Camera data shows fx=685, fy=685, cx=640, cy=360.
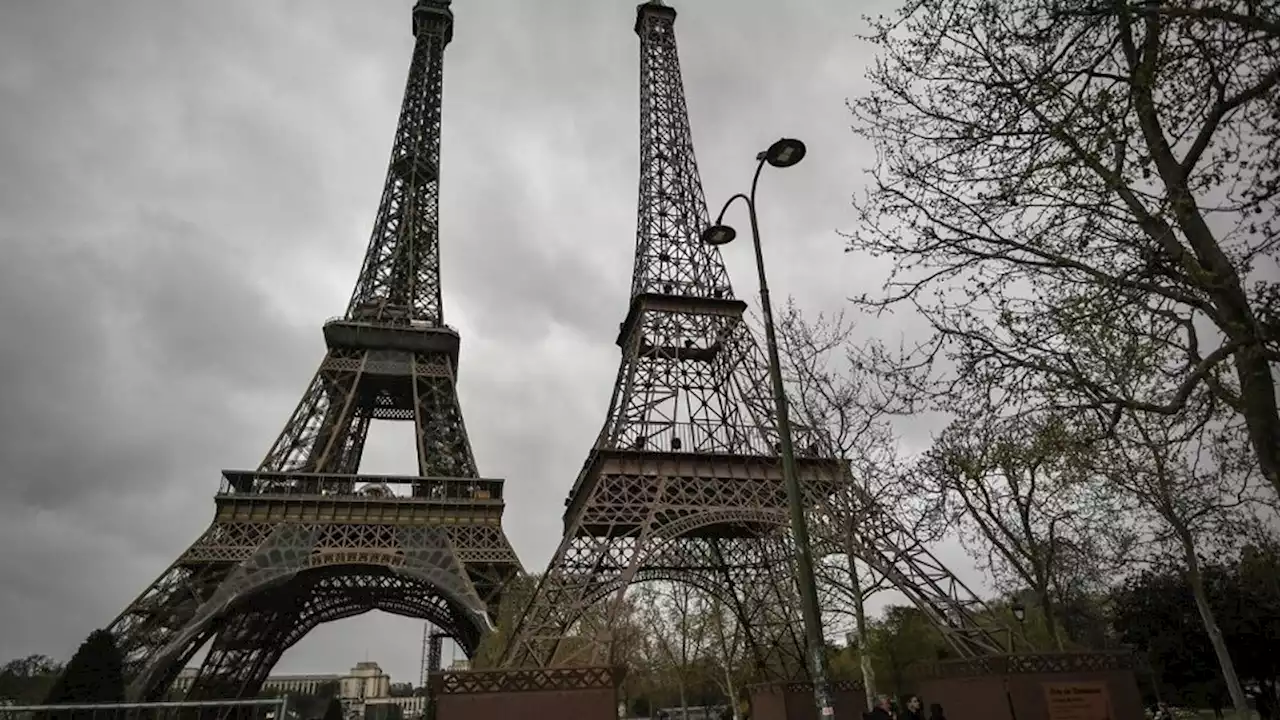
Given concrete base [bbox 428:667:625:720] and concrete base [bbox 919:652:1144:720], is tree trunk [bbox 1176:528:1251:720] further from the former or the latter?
concrete base [bbox 428:667:625:720]

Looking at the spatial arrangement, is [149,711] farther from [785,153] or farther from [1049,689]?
[785,153]

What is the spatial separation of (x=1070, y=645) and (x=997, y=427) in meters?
30.0

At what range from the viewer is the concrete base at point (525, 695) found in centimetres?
1479

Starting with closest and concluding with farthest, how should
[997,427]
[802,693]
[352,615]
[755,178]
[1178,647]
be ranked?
1. [997,427]
2. [755,178]
3. [802,693]
4. [1178,647]
5. [352,615]

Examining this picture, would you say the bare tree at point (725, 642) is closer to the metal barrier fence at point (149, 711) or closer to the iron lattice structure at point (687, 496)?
the iron lattice structure at point (687, 496)

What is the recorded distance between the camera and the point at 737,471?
2498cm

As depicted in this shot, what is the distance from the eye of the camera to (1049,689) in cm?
1541

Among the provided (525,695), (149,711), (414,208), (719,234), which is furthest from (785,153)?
(414,208)

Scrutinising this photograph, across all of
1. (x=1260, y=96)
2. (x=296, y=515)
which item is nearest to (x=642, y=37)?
(x=296, y=515)

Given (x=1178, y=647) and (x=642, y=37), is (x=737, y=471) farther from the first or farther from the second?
(x=642, y=37)

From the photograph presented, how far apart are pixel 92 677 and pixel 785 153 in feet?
97.1

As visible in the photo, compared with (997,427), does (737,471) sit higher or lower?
higher

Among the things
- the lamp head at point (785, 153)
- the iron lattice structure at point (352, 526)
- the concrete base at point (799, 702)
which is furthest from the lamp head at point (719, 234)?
the iron lattice structure at point (352, 526)

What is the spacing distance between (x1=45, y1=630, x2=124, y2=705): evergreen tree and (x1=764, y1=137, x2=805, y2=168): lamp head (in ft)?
95.3
